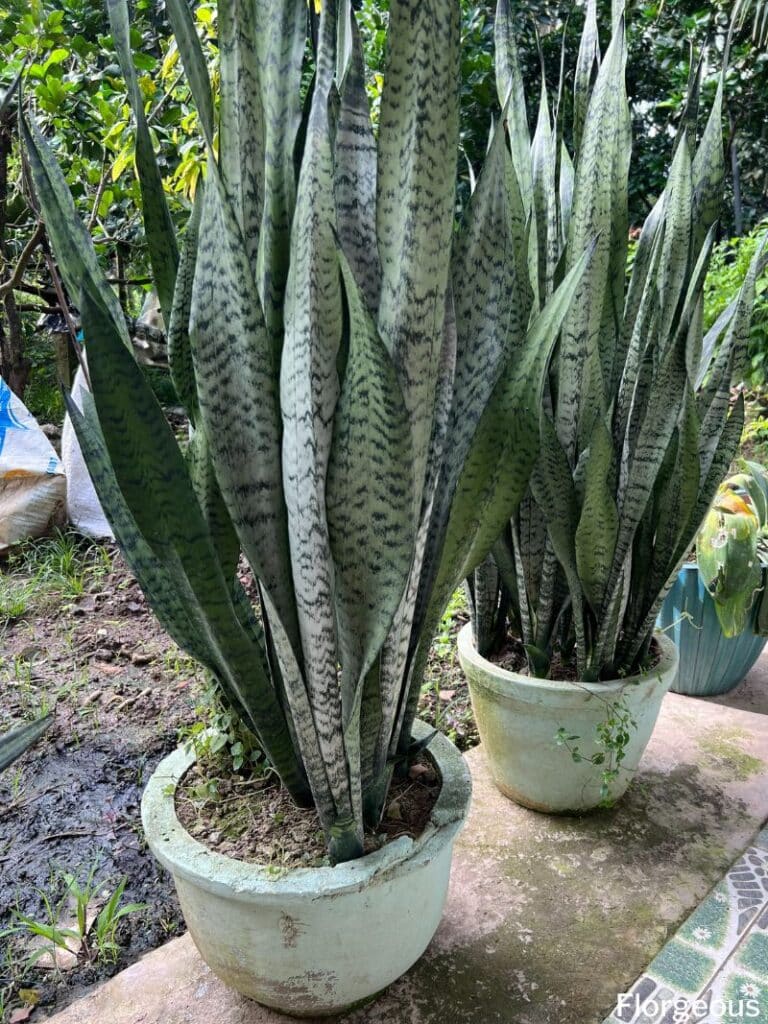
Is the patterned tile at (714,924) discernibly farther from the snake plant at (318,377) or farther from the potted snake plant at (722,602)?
the potted snake plant at (722,602)

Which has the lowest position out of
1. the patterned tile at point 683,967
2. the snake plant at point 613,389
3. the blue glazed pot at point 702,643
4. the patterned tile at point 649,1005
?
the patterned tile at point 683,967

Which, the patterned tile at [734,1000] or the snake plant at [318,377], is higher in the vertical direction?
the snake plant at [318,377]

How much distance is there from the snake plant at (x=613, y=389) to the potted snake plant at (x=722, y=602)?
38cm

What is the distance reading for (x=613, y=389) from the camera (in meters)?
1.42

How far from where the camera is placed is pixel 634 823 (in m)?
1.43

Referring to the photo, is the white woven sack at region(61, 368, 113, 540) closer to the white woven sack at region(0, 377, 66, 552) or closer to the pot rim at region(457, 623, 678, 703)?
the white woven sack at region(0, 377, 66, 552)

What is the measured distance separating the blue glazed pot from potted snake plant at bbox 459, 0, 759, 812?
40cm

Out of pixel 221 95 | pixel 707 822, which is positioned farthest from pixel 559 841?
pixel 221 95

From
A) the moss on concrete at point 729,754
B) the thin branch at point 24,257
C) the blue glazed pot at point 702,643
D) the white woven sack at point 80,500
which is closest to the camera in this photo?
the moss on concrete at point 729,754

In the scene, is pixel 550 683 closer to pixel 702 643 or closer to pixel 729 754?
pixel 729 754

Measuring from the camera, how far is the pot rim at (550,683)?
132cm

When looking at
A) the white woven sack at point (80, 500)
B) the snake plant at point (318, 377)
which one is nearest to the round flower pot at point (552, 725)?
the snake plant at point (318, 377)

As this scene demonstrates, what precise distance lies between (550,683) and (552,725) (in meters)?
0.08

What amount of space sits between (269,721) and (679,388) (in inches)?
29.6
